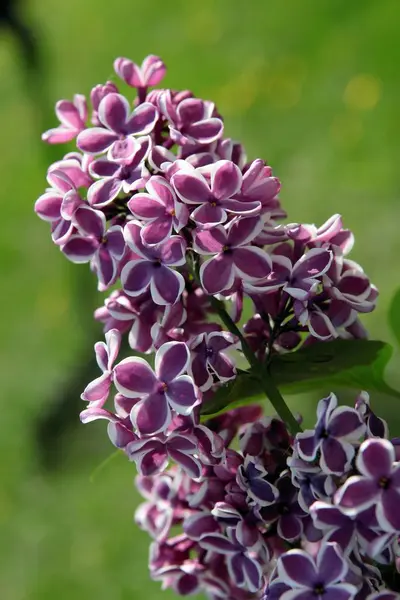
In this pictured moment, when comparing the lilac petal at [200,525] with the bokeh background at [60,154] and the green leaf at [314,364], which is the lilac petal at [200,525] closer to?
the green leaf at [314,364]

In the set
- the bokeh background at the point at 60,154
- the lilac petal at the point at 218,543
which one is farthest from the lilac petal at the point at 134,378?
the bokeh background at the point at 60,154

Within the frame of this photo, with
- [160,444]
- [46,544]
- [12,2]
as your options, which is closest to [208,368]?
[160,444]

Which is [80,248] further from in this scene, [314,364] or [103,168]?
[314,364]

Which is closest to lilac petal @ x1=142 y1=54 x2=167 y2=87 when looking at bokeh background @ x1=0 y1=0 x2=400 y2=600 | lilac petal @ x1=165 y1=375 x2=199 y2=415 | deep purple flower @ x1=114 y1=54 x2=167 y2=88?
deep purple flower @ x1=114 y1=54 x2=167 y2=88

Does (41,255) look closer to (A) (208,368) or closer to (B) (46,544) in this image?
(B) (46,544)

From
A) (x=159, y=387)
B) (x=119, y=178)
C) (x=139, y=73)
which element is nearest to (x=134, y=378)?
(x=159, y=387)

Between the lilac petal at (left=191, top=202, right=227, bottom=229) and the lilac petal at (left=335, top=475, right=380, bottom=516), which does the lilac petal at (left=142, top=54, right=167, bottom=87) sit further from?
the lilac petal at (left=335, top=475, right=380, bottom=516)

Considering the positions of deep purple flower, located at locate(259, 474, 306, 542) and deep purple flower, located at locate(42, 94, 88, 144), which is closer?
deep purple flower, located at locate(259, 474, 306, 542)
